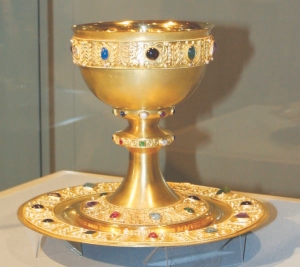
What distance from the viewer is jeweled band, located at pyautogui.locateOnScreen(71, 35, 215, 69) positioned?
2.56 ft

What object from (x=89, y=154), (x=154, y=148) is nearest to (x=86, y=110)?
(x=89, y=154)

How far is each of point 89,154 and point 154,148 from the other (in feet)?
2.17

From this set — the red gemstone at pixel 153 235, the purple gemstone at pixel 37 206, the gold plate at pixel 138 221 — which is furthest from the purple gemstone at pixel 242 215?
the purple gemstone at pixel 37 206

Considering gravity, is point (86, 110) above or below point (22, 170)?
above

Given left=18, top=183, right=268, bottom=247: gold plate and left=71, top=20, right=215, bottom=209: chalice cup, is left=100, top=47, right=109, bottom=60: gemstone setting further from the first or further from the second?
left=18, top=183, right=268, bottom=247: gold plate

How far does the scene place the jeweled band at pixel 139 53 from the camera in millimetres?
782

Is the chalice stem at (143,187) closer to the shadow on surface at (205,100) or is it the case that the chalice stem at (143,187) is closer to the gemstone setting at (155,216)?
the gemstone setting at (155,216)

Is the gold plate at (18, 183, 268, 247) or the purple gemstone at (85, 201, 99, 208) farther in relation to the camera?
the purple gemstone at (85, 201, 99, 208)

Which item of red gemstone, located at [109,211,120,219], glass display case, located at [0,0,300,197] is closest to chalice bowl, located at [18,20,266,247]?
red gemstone, located at [109,211,120,219]

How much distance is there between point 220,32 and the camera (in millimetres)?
1295

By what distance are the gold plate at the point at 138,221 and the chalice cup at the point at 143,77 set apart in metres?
0.04

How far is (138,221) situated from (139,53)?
20 cm

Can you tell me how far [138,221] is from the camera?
0.83 m

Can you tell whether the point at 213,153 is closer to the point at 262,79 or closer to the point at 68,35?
the point at 262,79
